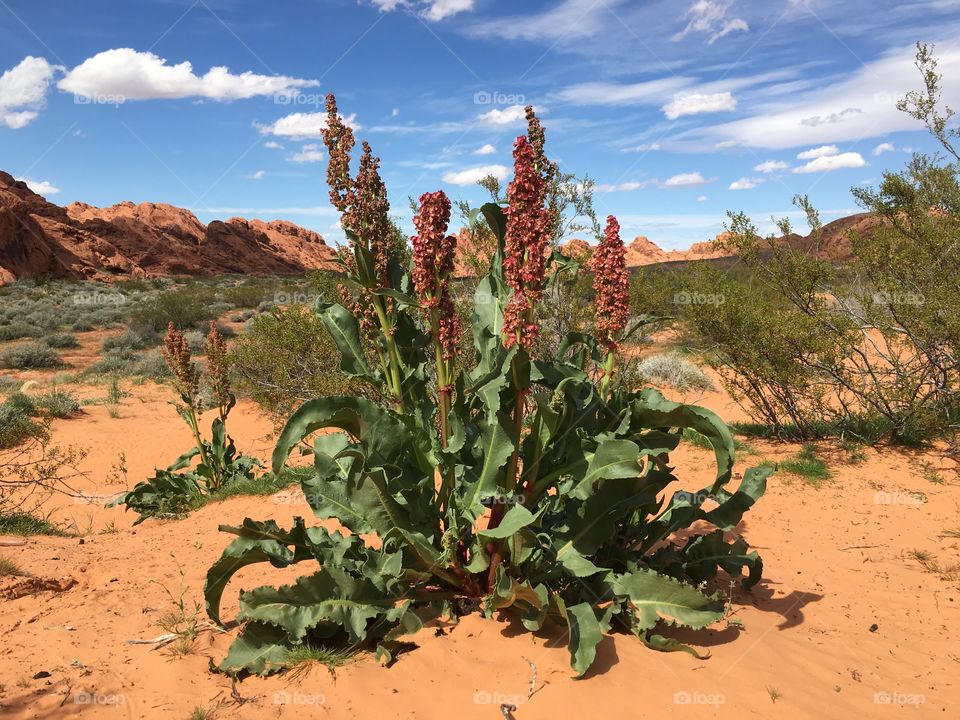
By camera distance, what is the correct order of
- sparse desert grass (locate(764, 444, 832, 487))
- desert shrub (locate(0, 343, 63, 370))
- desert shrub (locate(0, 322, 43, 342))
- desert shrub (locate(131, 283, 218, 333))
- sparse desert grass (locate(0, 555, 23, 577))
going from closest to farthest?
sparse desert grass (locate(0, 555, 23, 577))
sparse desert grass (locate(764, 444, 832, 487))
desert shrub (locate(0, 343, 63, 370))
desert shrub (locate(0, 322, 43, 342))
desert shrub (locate(131, 283, 218, 333))

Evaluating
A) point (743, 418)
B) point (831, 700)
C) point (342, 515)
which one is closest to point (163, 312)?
point (743, 418)

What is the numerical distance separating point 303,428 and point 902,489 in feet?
20.6

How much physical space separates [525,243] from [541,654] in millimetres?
2087

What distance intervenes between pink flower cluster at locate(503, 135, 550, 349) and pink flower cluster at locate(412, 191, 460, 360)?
37cm

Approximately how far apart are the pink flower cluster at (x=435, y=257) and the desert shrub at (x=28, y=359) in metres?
17.8

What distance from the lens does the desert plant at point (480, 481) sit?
3086 millimetres

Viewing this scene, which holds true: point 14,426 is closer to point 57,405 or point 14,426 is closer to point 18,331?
point 57,405

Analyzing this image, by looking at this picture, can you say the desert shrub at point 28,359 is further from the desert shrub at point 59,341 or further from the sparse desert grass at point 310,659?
the sparse desert grass at point 310,659

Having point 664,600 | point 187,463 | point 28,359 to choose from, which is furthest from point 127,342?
point 664,600

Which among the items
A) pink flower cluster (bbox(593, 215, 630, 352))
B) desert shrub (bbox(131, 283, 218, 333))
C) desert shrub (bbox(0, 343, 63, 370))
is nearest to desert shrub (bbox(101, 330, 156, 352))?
desert shrub (bbox(131, 283, 218, 333))

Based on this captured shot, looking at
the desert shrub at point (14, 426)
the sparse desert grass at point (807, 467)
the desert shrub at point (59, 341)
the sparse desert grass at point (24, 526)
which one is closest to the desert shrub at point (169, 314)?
the desert shrub at point (59, 341)

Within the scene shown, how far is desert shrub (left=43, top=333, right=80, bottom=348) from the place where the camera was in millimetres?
19859

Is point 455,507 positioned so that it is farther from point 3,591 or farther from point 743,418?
point 743,418

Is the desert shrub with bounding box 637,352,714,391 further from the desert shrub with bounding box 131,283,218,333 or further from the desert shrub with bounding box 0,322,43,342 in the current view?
the desert shrub with bounding box 0,322,43,342
